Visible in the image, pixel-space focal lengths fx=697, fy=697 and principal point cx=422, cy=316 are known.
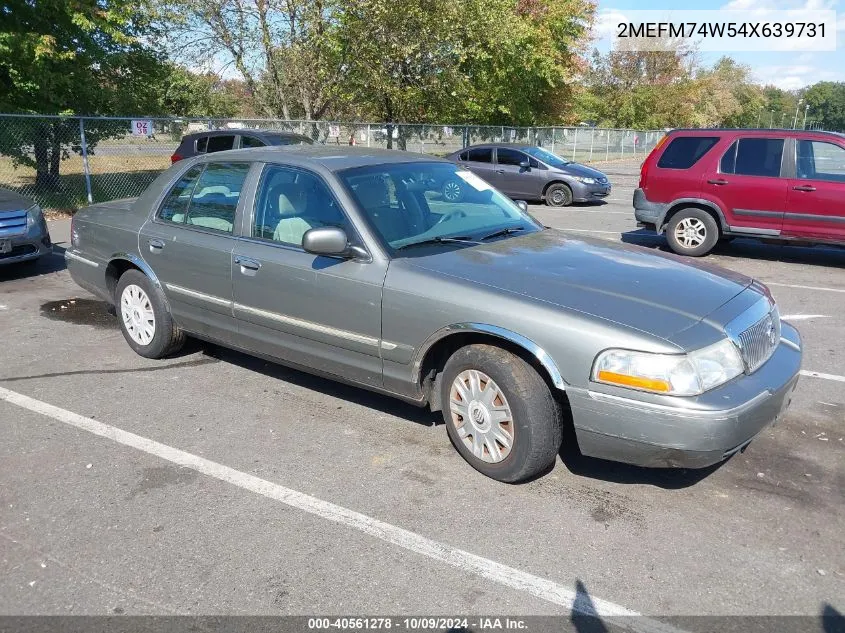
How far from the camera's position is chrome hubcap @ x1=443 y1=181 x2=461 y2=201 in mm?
4633

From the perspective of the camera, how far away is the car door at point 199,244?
4.72 m

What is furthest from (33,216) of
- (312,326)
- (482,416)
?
(482,416)

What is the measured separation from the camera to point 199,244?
4.84 metres

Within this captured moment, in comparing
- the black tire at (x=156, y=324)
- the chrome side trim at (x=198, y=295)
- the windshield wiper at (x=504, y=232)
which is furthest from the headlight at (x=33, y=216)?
the windshield wiper at (x=504, y=232)

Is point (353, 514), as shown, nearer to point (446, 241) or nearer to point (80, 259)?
point (446, 241)

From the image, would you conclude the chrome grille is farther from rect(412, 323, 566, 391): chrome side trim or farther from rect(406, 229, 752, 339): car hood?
rect(412, 323, 566, 391): chrome side trim

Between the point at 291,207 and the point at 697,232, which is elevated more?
the point at 291,207

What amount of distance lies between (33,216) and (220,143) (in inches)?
232

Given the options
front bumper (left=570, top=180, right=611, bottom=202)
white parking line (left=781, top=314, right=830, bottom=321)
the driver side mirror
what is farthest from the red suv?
the driver side mirror

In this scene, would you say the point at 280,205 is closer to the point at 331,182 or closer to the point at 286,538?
the point at 331,182

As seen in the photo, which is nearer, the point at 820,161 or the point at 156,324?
the point at 156,324

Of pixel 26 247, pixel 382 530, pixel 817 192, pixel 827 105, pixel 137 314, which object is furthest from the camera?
pixel 827 105

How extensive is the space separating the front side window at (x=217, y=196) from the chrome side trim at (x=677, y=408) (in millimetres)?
2772

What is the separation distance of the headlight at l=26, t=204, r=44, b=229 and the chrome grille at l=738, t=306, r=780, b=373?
8.07 metres
